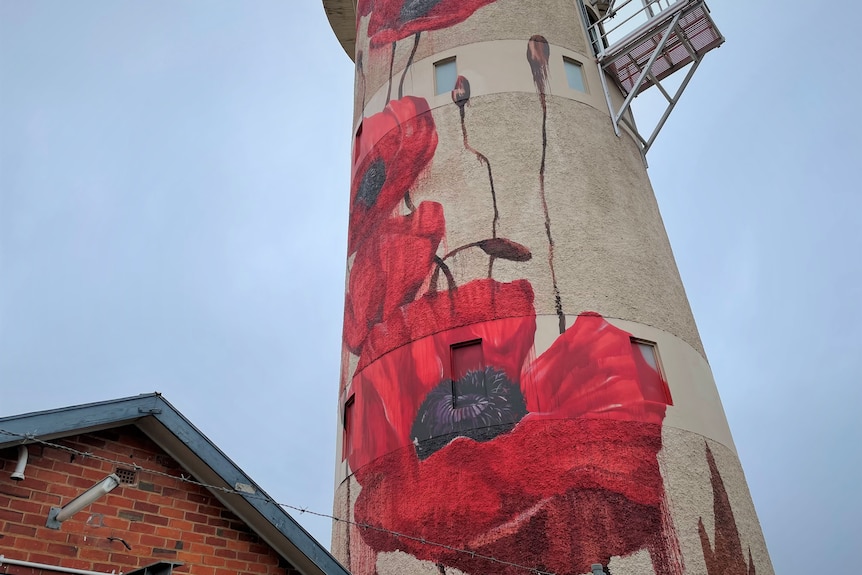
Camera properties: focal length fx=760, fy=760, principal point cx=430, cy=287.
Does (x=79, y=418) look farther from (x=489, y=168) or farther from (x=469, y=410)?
(x=489, y=168)

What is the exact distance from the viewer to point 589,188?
A: 1592 centimetres

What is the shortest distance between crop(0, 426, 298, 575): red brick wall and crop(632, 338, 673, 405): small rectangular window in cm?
791

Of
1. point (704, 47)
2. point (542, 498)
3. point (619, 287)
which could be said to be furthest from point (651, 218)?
point (542, 498)

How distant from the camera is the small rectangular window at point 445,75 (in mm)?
18031

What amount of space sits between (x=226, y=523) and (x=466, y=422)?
21.0 feet

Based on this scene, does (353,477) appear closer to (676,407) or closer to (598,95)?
(676,407)

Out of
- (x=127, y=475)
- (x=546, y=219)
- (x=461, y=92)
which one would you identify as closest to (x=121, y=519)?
(x=127, y=475)

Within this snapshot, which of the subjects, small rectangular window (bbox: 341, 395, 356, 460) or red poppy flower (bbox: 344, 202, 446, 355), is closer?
red poppy flower (bbox: 344, 202, 446, 355)

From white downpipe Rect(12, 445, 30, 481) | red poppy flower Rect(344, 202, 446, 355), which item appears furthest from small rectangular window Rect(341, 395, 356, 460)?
white downpipe Rect(12, 445, 30, 481)

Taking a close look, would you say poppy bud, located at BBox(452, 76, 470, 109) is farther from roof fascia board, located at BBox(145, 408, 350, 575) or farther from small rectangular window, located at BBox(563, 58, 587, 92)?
roof fascia board, located at BBox(145, 408, 350, 575)

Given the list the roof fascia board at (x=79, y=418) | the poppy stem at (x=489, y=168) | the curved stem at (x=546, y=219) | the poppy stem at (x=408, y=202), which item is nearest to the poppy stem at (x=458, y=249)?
the poppy stem at (x=489, y=168)

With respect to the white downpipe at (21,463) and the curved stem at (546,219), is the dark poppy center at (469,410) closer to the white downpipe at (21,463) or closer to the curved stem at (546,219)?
the curved stem at (546,219)

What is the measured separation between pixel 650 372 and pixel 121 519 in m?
9.70

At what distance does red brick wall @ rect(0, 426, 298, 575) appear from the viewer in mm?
6590
